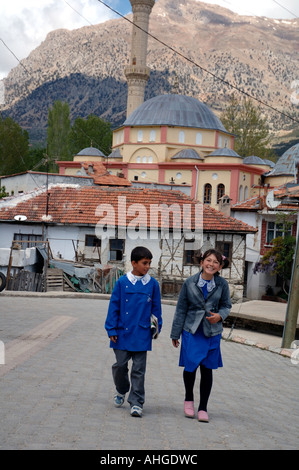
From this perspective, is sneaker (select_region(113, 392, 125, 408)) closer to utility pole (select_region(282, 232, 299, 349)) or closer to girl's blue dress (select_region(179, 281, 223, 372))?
girl's blue dress (select_region(179, 281, 223, 372))

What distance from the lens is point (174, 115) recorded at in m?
57.8

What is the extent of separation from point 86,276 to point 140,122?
36.0 metres

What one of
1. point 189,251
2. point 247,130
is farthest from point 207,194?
point 189,251

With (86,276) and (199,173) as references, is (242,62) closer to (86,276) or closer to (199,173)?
(199,173)

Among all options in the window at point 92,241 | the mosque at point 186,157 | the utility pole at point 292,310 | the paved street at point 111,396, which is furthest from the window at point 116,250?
the mosque at point 186,157

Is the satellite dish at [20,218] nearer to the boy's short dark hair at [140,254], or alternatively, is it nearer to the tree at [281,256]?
the tree at [281,256]

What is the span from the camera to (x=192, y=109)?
5966 cm

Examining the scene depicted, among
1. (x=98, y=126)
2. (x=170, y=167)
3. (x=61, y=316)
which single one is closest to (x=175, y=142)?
(x=170, y=167)

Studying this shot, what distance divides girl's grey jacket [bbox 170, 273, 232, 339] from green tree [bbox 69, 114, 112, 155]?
7141 cm

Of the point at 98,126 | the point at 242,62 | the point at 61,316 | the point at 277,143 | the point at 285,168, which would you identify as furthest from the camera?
the point at 242,62

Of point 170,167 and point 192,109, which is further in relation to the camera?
point 192,109

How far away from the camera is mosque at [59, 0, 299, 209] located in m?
52.8

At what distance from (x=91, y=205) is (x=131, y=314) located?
22.7 meters

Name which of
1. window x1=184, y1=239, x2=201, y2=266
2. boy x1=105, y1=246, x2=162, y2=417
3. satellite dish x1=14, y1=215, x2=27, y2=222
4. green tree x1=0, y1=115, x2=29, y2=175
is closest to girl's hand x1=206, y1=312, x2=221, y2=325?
boy x1=105, y1=246, x2=162, y2=417
